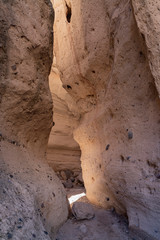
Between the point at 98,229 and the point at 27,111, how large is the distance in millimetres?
1473

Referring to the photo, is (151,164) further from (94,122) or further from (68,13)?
(68,13)

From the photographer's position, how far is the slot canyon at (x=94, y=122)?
162 centimetres

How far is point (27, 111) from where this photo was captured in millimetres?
1935

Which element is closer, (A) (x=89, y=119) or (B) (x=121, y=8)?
(B) (x=121, y=8)

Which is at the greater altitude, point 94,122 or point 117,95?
point 117,95

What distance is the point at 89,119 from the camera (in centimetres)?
339

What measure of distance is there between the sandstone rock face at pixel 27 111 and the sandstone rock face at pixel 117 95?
817 millimetres

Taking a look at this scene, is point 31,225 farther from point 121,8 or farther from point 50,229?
point 121,8

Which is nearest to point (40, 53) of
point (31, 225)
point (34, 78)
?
point (34, 78)

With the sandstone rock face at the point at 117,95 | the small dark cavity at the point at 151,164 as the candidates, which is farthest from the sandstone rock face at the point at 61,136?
the small dark cavity at the point at 151,164

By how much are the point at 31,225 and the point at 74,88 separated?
2.69 meters

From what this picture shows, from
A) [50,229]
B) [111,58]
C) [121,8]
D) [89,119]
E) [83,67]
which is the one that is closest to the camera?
[50,229]

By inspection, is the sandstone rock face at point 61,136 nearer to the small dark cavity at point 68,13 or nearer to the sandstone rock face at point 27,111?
the small dark cavity at point 68,13

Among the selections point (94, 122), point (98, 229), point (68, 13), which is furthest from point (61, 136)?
point (98, 229)
